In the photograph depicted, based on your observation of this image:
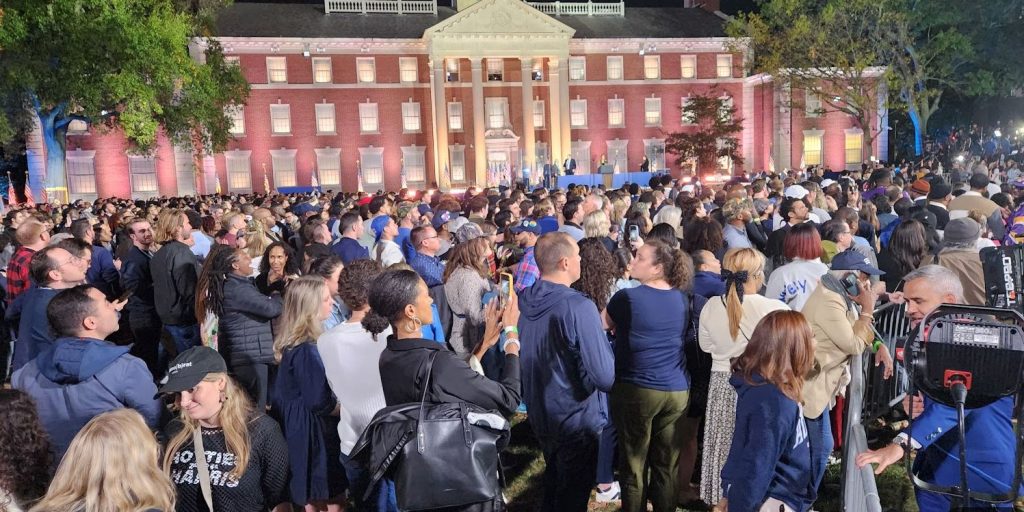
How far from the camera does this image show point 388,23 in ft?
152

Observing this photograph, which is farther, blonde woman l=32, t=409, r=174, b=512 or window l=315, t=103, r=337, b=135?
window l=315, t=103, r=337, b=135

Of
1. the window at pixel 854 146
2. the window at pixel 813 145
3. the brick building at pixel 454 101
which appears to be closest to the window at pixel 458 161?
the brick building at pixel 454 101

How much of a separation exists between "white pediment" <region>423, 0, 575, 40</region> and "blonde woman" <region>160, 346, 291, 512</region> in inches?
1689

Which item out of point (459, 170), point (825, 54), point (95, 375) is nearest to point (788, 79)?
point (825, 54)

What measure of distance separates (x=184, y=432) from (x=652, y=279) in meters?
2.91

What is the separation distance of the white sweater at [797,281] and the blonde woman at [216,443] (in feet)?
13.2

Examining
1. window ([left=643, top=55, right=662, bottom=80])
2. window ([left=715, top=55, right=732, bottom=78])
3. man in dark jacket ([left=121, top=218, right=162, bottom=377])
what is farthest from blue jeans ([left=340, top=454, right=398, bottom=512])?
window ([left=715, top=55, right=732, bottom=78])

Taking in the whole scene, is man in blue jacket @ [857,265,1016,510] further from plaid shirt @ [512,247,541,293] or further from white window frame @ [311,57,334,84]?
white window frame @ [311,57,334,84]

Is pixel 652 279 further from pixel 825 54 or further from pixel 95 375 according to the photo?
pixel 825 54

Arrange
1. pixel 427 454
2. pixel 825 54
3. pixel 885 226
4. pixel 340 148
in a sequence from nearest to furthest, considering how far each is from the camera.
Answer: pixel 427 454 → pixel 885 226 → pixel 825 54 → pixel 340 148

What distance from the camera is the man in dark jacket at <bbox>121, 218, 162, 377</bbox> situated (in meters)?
8.24

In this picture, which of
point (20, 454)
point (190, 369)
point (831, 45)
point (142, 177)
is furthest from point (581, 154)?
point (20, 454)

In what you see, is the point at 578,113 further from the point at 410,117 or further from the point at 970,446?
the point at 970,446

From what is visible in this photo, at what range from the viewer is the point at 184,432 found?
11.7 feet
